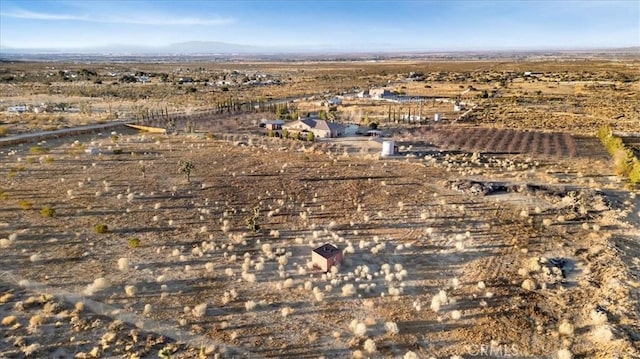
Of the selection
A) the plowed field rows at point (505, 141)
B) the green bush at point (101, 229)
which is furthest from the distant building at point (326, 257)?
the plowed field rows at point (505, 141)

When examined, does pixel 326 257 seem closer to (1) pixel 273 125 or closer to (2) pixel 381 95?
(1) pixel 273 125

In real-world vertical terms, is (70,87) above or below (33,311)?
above

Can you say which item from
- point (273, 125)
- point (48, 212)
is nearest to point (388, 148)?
point (273, 125)

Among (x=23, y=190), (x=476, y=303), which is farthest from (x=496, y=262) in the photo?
(x=23, y=190)

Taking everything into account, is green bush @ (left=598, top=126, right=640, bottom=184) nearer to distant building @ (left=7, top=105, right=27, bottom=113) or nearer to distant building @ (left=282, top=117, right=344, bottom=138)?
distant building @ (left=282, top=117, right=344, bottom=138)

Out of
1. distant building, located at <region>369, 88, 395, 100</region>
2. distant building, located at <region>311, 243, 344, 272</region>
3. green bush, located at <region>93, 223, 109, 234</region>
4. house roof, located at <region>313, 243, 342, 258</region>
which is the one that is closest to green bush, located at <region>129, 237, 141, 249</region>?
green bush, located at <region>93, 223, 109, 234</region>

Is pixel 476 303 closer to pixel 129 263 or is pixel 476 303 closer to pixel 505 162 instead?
pixel 129 263

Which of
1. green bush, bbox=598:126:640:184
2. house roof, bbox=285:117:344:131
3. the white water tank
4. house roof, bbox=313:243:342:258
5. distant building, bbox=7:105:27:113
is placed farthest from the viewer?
distant building, bbox=7:105:27:113
